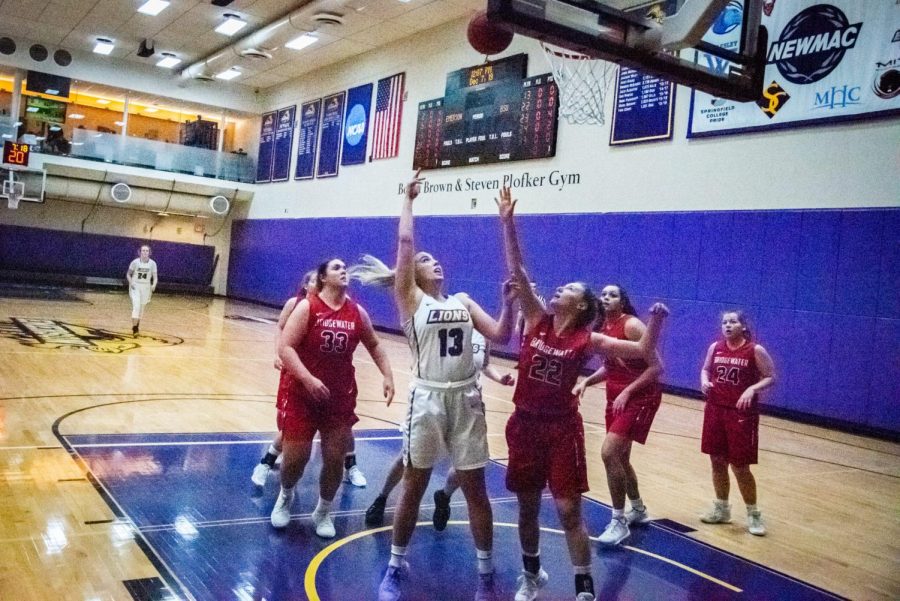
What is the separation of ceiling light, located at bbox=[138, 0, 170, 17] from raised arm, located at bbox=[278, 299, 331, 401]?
16.5 metres

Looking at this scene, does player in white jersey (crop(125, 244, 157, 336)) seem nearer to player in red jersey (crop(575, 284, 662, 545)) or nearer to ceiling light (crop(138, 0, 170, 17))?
ceiling light (crop(138, 0, 170, 17))

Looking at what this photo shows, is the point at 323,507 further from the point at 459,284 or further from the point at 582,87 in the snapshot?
the point at 459,284

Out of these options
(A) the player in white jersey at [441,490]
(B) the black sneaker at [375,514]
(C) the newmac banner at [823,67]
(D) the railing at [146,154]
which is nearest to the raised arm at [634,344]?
(A) the player in white jersey at [441,490]

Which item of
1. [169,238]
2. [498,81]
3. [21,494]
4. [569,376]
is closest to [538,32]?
[569,376]

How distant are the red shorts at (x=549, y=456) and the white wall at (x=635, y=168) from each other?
27.0 feet

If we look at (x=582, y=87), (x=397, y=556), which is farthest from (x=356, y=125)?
(x=397, y=556)

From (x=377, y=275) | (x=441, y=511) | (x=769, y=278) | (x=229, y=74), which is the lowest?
(x=441, y=511)

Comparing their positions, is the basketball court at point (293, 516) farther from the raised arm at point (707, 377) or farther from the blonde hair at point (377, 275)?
the blonde hair at point (377, 275)

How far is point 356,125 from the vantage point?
2136 centimetres

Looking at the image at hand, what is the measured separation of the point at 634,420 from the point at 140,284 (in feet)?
37.9

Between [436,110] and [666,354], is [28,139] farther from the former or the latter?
[666,354]

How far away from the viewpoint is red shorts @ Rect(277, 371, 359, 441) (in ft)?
15.5

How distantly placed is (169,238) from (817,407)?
23169 millimetres

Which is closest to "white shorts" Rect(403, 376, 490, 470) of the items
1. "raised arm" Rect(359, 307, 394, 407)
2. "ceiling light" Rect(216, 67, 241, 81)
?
"raised arm" Rect(359, 307, 394, 407)
